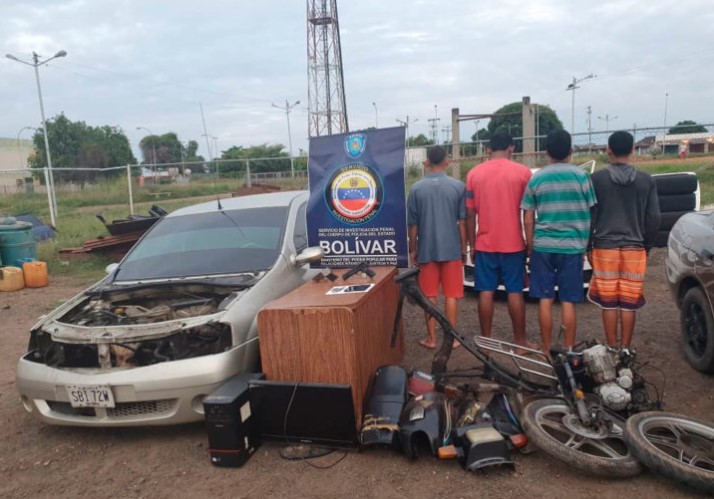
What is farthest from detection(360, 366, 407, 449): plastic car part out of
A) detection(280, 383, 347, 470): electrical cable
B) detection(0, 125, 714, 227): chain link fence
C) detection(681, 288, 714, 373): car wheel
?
detection(0, 125, 714, 227): chain link fence

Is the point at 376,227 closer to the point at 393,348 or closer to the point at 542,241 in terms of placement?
the point at 393,348

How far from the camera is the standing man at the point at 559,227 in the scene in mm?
4344

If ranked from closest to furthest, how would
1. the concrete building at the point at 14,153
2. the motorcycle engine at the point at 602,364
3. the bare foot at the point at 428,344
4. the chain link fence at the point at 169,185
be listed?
1. the motorcycle engine at the point at 602,364
2. the bare foot at the point at 428,344
3. the chain link fence at the point at 169,185
4. the concrete building at the point at 14,153

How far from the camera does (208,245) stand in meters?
5.07

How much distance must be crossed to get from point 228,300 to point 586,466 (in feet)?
8.29

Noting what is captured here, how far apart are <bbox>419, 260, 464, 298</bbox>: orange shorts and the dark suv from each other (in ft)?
5.94

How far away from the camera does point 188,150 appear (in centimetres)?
8675

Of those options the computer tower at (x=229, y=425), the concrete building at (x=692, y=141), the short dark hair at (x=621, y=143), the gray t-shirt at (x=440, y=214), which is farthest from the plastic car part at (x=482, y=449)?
the concrete building at (x=692, y=141)

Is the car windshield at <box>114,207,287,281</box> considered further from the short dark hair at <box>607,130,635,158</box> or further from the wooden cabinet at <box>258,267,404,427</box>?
the short dark hair at <box>607,130,635,158</box>

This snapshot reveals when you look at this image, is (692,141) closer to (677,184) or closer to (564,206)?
(677,184)

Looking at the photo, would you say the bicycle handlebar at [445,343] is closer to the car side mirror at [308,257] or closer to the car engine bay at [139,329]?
the car side mirror at [308,257]

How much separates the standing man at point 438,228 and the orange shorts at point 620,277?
1.16 metres

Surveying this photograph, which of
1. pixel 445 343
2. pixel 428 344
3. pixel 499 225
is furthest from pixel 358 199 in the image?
pixel 445 343

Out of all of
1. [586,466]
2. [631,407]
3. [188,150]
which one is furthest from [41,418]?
[188,150]
